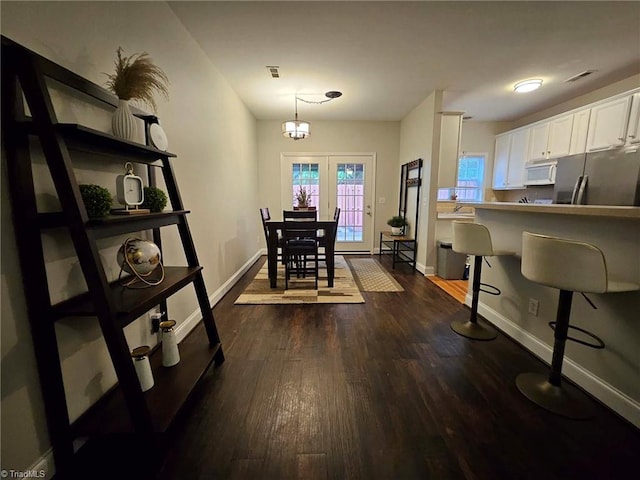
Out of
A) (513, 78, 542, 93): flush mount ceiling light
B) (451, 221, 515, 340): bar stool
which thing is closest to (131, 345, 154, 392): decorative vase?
(451, 221, 515, 340): bar stool

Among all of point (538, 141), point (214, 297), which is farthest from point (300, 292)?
point (538, 141)

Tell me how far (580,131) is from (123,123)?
527cm

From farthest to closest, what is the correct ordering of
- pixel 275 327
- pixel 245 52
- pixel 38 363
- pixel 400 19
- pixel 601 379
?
pixel 245 52, pixel 275 327, pixel 400 19, pixel 601 379, pixel 38 363

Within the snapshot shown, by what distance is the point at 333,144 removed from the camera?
546 cm

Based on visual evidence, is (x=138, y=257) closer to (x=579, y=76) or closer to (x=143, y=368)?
(x=143, y=368)

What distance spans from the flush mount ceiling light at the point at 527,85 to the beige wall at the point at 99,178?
3.83 metres

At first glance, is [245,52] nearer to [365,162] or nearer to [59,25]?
[59,25]

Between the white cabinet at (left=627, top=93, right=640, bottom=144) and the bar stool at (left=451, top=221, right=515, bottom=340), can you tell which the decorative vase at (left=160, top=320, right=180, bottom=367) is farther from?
the white cabinet at (left=627, top=93, right=640, bottom=144)

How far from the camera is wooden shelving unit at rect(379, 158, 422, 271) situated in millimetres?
4508

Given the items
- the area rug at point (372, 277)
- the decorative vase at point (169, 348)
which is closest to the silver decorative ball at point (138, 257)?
the decorative vase at point (169, 348)

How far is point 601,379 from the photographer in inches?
62.2

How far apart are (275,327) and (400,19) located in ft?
9.33

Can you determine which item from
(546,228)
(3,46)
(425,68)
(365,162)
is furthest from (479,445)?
(365,162)

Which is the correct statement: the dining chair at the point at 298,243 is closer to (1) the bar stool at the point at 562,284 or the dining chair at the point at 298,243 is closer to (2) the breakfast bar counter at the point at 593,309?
(2) the breakfast bar counter at the point at 593,309
